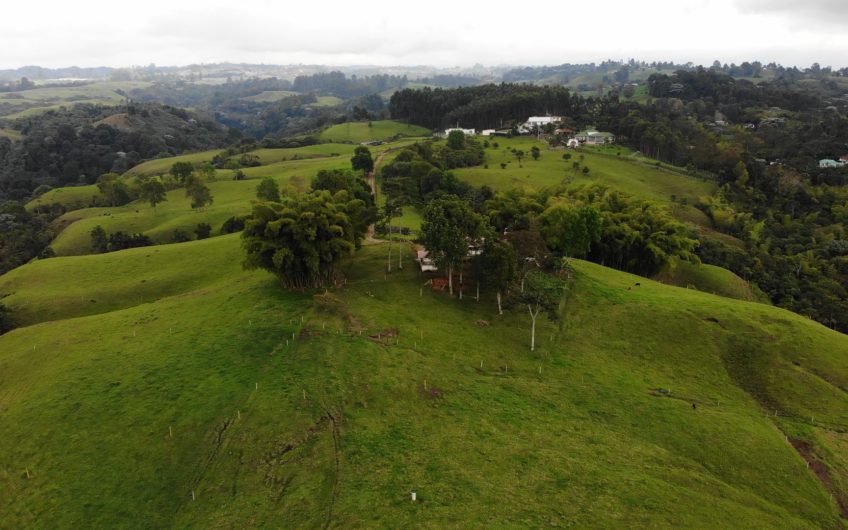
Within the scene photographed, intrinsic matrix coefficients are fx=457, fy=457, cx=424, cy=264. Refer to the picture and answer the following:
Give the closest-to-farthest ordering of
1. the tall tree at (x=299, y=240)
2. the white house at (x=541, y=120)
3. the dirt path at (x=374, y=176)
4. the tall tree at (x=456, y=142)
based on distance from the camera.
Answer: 1. the tall tree at (x=299, y=240)
2. the dirt path at (x=374, y=176)
3. the tall tree at (x=456, y=142)
4. the white house at (x=541, y=120)

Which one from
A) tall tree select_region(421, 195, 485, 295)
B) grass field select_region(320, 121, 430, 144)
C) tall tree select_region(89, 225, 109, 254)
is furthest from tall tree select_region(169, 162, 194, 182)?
tall tree select_region(421, 195, 485, 295)

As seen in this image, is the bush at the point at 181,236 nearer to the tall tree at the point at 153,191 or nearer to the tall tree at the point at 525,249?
the tall tree at the point at 153,191

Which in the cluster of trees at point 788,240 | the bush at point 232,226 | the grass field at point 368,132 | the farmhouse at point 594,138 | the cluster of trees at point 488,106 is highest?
the cluster of trees at point 488,106

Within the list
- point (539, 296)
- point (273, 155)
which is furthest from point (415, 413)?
point (273, 155)

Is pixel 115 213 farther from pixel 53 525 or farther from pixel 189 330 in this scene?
pixel 53 525

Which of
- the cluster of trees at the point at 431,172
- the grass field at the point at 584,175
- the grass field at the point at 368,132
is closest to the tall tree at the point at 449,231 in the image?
the cluster of trees at the point at 431,172

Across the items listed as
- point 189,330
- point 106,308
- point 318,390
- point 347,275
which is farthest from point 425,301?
point 106,308
